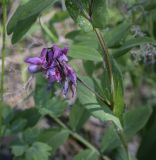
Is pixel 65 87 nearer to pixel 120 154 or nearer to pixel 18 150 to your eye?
pixel 18 150

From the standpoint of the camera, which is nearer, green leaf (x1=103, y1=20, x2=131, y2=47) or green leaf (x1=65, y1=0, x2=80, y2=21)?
green leaf (x1=65, y1=0, x2=80, y2=21)

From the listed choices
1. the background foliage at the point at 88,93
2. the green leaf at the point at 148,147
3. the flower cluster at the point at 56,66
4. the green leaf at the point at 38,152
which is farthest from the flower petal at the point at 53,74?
the green leaf at the point at 148,147

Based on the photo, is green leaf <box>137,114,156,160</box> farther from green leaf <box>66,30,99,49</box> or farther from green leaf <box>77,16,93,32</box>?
green leaf <box>77,16,93,32</box>

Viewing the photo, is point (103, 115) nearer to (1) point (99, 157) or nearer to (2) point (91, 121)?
(1) point (99, 157)

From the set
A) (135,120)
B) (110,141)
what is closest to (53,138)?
(110,141)

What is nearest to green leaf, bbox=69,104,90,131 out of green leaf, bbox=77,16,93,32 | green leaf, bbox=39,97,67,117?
green leaf, bbox=39,97,67,117

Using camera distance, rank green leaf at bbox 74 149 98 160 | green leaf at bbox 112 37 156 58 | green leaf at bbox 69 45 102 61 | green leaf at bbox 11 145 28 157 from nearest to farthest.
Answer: green leaf at bbox 112 37 156 58
green leaf at bbox 69 45 102 61
green leaf at bbox 11 145 28 157
green leaf at bbox 74 149 98 160

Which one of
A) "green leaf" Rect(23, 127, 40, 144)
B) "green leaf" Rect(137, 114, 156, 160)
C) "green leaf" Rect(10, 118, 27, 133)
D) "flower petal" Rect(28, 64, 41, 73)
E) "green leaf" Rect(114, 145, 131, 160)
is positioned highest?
"flower petal" Rect(28, 64, 41, 73)
